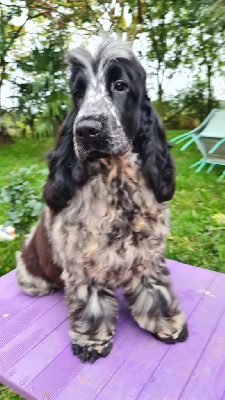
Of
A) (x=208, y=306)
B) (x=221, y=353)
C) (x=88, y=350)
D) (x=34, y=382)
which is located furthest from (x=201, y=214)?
(x=34, y=382)

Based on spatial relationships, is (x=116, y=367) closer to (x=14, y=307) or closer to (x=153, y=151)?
(x=14, y=307)

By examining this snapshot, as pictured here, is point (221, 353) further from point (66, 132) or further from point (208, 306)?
point (66, 132)

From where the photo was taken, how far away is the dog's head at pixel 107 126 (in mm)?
1398

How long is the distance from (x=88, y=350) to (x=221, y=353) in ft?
2.25

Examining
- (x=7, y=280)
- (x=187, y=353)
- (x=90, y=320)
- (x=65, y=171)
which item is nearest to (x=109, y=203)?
(x=65, y=171)

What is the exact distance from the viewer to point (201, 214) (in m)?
3.75

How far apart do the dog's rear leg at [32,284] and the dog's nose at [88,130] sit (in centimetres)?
120

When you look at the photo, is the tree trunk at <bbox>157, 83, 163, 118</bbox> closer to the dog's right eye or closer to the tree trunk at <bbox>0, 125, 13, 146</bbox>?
the tree trunk at <bbox>0, 125, 13, 146</bbox>

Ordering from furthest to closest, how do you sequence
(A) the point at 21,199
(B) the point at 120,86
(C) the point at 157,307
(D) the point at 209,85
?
(D) the point at 209,85, (A) the point at 21,199, (C) the point at 157,307, (B) the point at 120,86

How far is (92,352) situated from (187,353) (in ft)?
1.61

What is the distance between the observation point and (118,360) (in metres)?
1.75

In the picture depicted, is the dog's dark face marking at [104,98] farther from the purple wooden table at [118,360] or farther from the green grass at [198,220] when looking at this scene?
the green grass at [198,220]

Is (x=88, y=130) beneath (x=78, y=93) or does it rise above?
beneath

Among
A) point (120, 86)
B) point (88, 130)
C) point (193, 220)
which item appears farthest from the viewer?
point (193, 220)
